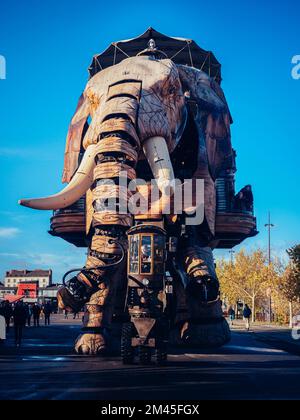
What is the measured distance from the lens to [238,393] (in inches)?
382

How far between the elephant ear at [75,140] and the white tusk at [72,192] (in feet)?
12.3

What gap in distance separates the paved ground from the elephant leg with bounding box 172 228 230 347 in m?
1.83

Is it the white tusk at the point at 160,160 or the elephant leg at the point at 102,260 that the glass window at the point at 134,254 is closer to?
the elephant leg at the point at 102,260

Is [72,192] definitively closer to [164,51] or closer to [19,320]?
[19,320]

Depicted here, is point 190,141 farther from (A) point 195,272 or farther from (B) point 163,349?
(B) point 163,349

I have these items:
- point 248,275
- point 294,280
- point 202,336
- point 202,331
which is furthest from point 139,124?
point 248,275

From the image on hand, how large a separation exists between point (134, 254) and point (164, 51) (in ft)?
59.8

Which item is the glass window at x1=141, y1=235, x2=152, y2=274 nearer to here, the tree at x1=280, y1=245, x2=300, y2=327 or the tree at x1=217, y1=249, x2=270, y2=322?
the tree at x1=280, y1=245, x2=300, y2=327

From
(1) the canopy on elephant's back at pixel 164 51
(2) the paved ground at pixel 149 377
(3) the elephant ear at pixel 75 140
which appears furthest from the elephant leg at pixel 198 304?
(1) the canopy on elephant's back at pixel 164 51

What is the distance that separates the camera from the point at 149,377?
11.6 m

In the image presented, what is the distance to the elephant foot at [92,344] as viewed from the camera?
16.1 meters

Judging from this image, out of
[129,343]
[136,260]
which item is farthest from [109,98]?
[129,343]

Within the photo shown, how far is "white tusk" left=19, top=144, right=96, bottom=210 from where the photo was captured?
1811 cm

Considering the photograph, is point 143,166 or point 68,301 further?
point 143,166
